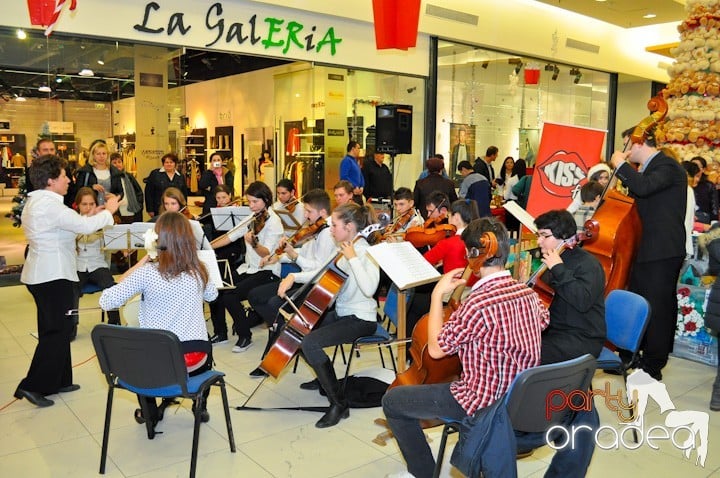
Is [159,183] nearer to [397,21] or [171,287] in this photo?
[397,21]

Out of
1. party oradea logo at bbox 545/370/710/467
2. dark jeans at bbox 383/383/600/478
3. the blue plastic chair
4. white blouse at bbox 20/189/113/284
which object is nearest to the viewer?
dark jeans at bbox 383/383/600/478

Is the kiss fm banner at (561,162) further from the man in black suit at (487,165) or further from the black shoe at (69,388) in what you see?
the man in black suit at (487,165)

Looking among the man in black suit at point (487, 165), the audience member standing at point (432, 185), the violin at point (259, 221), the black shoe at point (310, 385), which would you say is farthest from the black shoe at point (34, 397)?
the man in black suit at point (487, 165)

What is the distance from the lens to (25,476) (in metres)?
2.89

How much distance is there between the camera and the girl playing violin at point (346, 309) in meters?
3.31

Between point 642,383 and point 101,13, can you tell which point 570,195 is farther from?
point 101,13

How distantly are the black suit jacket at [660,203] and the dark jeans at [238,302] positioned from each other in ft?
8.75

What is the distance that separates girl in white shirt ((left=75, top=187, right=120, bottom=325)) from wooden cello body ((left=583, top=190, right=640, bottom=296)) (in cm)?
375

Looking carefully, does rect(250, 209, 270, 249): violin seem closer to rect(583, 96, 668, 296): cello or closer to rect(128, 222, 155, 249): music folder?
rect(128, 222, 155, 249): music folder

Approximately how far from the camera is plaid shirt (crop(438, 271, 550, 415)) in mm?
2141

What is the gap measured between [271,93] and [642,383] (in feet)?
27.5

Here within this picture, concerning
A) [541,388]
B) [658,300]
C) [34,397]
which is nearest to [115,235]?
[34,397]

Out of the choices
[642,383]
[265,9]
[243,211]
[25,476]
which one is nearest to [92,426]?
[25,476]

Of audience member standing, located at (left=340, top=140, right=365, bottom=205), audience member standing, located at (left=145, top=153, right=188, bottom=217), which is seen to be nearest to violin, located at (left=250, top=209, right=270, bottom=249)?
audience member standing, located at (left=145, top=153, right=188, bottom=217)
